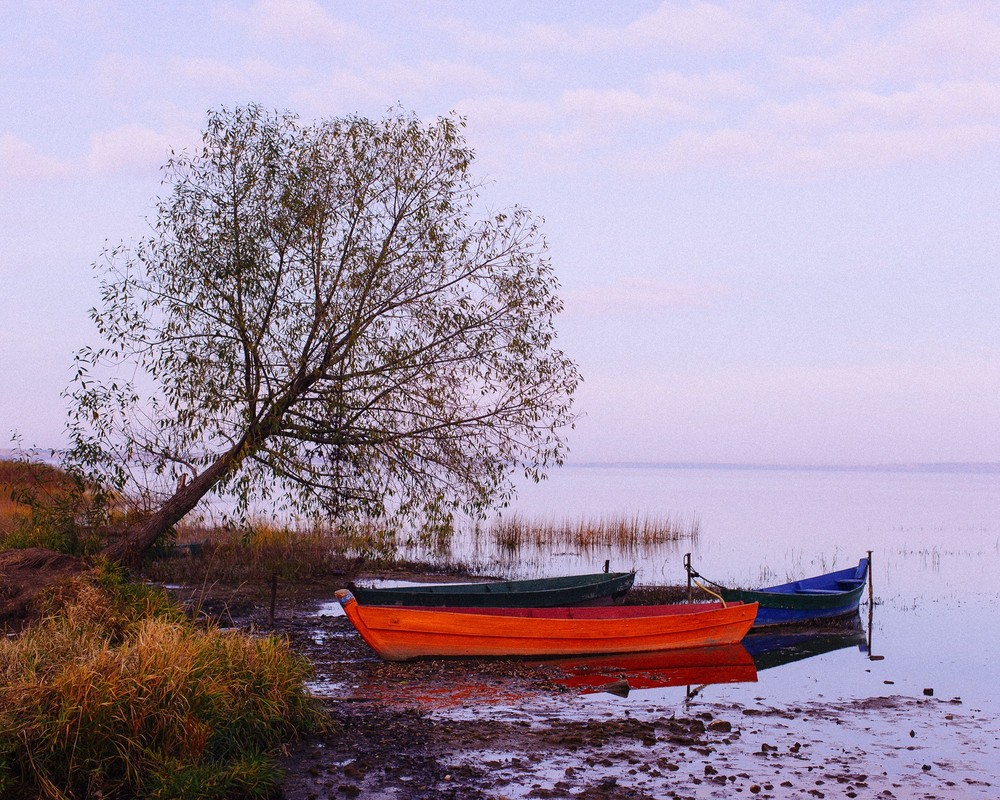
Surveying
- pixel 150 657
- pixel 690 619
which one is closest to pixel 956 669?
pixel 690 619

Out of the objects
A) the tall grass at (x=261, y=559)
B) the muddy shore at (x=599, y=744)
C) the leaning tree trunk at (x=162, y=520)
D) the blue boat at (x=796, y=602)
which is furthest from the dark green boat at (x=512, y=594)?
the tall grass at (x=261, y=559)

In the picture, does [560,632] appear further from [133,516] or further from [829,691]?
[133,516]

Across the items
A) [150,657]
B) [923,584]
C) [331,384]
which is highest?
[331,384]

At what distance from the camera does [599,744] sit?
9656 millimetres

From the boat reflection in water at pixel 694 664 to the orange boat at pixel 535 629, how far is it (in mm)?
185

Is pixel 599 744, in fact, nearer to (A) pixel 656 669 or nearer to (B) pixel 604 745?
(B) pixel 604 745

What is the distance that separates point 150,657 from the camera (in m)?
7.76

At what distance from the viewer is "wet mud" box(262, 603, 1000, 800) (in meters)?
8.24

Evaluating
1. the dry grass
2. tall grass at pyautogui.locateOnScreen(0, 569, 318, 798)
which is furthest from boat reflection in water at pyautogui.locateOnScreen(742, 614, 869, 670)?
the dry grass

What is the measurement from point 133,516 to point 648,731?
1014 cm

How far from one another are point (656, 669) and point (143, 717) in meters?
9.30

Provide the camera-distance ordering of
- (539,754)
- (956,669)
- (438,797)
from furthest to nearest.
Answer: (956,669), (539,754), (438,797)

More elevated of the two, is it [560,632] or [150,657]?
[150,657]

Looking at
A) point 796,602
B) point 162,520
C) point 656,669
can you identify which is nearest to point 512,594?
point 656,669
